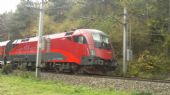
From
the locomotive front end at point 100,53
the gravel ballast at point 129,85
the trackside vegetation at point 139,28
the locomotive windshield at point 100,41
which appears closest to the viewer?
the gravel ballast at point 129,85

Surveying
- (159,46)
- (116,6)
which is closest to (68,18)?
(116,6)

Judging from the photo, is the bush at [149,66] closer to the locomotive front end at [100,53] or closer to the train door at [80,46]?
the locomotive front end at [100,53]

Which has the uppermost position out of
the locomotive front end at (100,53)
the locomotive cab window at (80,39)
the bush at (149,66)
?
the locomotive cab window at (80,39)

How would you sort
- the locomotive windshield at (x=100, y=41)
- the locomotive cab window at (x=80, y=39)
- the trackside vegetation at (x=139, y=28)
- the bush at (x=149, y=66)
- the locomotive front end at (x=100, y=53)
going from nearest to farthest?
1. the locomotive front end at (x=100, y=53)
2. the locomotive cab window at (x=80, y=39)
3. the locomotive windshield at (x=100, y=41)
4. the bush at (x=149, y=66)
5. the trackside vegetation at (x=139, y=28)

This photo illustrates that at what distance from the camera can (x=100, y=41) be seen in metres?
29.4

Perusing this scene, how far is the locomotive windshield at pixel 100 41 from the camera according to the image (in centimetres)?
2906

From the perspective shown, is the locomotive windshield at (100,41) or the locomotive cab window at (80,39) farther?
the locomotive windshield at (100,41)

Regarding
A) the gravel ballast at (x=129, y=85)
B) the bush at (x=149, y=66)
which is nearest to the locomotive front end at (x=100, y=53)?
the bush at (x=149, y=66)

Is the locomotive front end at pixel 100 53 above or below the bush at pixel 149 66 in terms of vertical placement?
above

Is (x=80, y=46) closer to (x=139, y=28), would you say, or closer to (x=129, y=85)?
(x=129, y=85)

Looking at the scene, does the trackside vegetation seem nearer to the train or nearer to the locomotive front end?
the train

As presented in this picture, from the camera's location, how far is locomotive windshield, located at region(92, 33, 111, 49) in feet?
95.3

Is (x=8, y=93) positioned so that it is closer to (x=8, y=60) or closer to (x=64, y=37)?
(x=64, y=37)

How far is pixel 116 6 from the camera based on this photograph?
46656 millimetres
